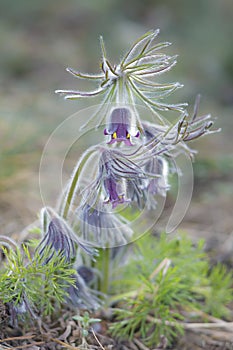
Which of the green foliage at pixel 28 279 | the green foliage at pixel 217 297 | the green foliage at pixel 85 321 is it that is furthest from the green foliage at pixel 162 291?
the green foliage at pixel 28 279

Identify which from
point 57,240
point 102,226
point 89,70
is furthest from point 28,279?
point 89,70

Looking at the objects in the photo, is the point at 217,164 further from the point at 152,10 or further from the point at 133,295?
the point at 152,10

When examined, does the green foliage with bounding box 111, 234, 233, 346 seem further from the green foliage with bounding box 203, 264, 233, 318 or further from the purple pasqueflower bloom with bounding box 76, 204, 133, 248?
the purple pasqueflower bloom with bounding box 76, 204, 133, 248

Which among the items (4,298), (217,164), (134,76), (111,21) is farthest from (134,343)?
(111,21)

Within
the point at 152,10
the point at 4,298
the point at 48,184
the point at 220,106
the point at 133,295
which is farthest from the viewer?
the point at 152,10

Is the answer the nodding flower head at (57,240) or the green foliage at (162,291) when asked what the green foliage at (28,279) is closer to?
the nodding flower head at (57,240)

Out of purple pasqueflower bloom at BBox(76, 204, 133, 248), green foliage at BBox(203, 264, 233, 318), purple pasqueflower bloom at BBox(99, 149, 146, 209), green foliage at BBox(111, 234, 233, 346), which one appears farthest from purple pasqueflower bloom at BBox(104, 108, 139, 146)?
green foliage at BBox(203, 264, 233, 318)
